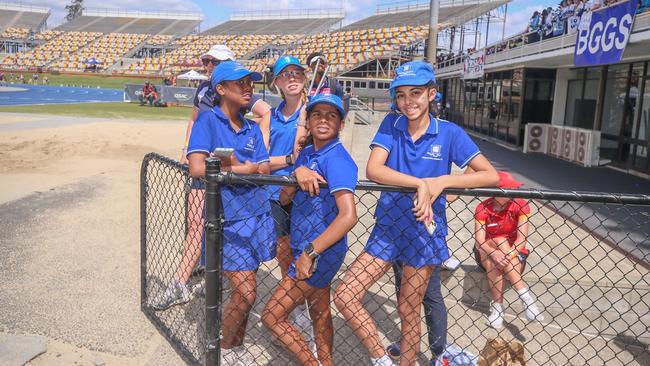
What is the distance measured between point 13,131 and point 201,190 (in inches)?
486

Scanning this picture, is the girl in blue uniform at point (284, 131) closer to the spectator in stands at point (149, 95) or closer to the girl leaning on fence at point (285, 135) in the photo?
the girl leaning on fence at point (285, 135)

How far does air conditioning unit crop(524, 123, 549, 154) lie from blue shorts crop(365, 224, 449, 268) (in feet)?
38.6

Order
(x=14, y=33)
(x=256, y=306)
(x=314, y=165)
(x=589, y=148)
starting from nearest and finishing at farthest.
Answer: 1. (x=314, y=165)
2. (x=256, y=306)
3. (x=589, y=148)
4. (x=14, y=33)

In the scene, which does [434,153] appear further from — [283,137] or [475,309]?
[475,309]

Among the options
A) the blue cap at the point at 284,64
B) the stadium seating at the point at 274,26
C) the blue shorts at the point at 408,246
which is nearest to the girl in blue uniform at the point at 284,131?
the blue cap at the point at 284,64

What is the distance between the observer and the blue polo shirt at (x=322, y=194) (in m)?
2.39

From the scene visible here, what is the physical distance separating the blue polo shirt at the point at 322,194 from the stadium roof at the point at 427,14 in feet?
140

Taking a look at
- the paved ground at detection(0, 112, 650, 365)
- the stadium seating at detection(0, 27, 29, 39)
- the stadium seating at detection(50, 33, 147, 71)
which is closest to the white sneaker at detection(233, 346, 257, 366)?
the paved ground at detection(0, 112, 650, 365)

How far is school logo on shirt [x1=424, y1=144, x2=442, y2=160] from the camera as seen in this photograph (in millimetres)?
2705

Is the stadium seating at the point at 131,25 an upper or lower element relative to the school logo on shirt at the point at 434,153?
upper

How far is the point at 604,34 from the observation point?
899 centimetres

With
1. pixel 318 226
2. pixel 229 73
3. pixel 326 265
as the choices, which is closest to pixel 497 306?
pixel 326 265

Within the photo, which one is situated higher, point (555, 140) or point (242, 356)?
point (555, 140)

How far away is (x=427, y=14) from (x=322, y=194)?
179 ft
